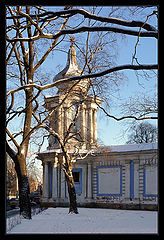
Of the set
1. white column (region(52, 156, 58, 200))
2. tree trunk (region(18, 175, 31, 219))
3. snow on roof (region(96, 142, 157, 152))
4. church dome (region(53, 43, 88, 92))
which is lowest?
white column (region(52, 156, 58, 200))

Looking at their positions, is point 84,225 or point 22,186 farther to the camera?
point 22,186

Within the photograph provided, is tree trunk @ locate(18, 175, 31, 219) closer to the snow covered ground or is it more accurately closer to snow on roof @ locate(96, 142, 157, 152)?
the snow covered ground

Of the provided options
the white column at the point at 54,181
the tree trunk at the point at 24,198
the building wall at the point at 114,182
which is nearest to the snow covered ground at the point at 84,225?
the tree trunk at the point at 24,198

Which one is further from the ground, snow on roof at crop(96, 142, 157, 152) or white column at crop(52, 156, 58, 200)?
snow on roof at crop(96, 142, 157, 152)

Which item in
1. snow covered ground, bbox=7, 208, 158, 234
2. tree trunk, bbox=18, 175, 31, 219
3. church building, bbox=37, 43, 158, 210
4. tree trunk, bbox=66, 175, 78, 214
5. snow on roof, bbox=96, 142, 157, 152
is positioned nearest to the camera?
snow covered ground, bbox=7, 208, 158, 234

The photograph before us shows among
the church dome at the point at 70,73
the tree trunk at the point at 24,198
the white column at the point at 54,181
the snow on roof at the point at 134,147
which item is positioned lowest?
the white column at the point at 54,181

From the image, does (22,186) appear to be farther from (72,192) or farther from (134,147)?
(134,147)

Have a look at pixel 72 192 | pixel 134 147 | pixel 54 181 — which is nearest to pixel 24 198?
pixel 72 192

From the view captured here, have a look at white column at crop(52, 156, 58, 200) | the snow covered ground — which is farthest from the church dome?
white column at crop(52, 156, 58, 200)

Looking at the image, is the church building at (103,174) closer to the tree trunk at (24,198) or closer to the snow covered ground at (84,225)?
the snow covered ground at (84,225)

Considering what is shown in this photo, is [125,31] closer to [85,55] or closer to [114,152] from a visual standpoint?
[85,55]

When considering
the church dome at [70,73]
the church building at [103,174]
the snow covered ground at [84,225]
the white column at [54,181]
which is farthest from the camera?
the white column at [54,181]

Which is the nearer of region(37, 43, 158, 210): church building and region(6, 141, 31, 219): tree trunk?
region(6, 141, 31, 219): tree trunk

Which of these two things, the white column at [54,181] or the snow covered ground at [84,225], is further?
the white column at [54,181]
